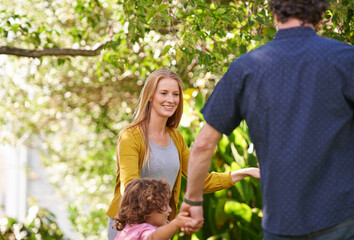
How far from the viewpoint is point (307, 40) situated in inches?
80.8

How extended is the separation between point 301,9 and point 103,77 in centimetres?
585

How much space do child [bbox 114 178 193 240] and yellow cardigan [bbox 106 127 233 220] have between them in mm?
144

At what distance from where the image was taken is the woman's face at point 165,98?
322cm

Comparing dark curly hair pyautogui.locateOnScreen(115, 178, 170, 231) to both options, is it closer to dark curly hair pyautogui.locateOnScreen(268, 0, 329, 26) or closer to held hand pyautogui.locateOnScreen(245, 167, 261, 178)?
held hand pyautogui.locateOnScreen(245, 167, 261, 178)

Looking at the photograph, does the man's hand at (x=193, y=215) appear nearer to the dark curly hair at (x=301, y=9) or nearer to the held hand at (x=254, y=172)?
the held hand at (x=254, y=172)

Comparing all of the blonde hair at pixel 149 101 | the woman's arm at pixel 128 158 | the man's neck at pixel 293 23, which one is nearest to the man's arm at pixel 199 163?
the man's neck at pixel 293 23

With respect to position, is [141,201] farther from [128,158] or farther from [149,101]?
[149,101]

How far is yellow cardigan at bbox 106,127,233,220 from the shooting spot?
116 inches

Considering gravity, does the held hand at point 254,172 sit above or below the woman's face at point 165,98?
below

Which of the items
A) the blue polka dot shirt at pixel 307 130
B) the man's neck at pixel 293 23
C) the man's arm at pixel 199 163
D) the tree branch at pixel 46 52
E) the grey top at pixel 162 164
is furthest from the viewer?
the tree branch at pixel 46 52

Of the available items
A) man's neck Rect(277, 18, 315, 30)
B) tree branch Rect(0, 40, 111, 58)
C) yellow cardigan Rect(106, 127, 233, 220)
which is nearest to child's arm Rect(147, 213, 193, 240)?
yellow cardigan Rect(106, 127, 233, 220)

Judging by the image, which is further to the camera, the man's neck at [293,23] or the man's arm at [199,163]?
the man's arm at [199,163]

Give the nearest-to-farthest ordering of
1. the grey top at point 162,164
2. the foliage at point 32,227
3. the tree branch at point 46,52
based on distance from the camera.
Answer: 1. the grey top at point 162,164
2. the tree branch at point 46,52
3. the foliage at point 32,227

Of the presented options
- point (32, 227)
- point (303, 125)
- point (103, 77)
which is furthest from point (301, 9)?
point (103, 77)
